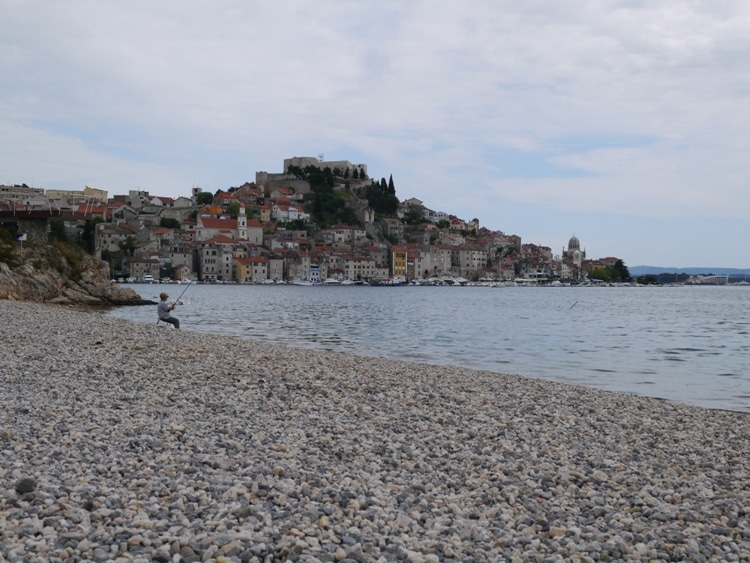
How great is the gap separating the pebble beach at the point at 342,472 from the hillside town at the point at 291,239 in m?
112

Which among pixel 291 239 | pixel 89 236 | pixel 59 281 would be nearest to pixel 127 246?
pixel 89 236

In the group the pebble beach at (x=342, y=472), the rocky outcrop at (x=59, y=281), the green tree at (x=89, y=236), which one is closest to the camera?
the pebble beach at (x=342, y=472)

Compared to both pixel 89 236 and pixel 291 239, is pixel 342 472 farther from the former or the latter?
pixel 291 239

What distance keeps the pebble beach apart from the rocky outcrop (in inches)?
1067

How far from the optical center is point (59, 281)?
39406mm

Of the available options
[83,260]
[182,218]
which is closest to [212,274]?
[182,218]

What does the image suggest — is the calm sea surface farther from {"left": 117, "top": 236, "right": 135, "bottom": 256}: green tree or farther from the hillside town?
{"left": 117, "top": 236, "right": 135, "bottom": 256}: green tree

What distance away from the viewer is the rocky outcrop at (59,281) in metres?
34.4

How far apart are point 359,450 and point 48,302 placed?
34.4m

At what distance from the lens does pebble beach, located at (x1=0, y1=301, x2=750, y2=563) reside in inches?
173

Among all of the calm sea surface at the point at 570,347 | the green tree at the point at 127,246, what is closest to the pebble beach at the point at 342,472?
the calm sea surface at the point at 570,347

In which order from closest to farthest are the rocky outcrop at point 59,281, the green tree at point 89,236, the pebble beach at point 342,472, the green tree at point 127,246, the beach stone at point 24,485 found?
the pebble beach at point 342,472 < the beach stone at point 24,485 < the rocky outcrop at point 59,281 < the green tree at point 89,236 < the green tree at point 127,246

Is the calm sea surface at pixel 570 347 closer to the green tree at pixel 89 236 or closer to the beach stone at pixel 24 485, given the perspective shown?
the beach stone at pixel 24 485

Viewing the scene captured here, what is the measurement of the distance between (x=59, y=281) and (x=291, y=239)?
107 m
